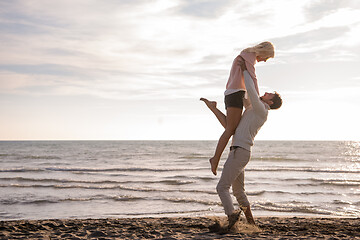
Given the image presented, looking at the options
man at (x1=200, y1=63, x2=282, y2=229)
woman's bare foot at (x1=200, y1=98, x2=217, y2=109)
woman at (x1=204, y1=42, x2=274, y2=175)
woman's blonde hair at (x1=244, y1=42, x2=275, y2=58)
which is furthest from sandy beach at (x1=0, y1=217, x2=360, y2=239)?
woman's blonde hair at (x1=244, y1=42, x2=275, y2=58)

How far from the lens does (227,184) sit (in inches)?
158

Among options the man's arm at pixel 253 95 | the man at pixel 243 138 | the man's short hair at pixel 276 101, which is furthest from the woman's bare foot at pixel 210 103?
the man's short hair at pixel 276 101

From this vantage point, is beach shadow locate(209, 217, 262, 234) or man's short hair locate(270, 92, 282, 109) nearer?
man's short hair locate(270, 92, 282, 109)

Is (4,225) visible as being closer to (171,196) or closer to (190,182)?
(171,196)

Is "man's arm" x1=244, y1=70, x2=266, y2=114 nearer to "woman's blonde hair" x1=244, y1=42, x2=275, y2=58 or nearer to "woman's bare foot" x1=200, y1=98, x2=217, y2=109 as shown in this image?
"woman's blonde hair" x1=244, y1=42, x2=275, y2=58

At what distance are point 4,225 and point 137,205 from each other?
159 inches

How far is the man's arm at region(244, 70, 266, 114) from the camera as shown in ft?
12.3

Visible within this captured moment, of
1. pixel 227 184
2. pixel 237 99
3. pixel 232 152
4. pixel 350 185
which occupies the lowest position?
pixel 350 185

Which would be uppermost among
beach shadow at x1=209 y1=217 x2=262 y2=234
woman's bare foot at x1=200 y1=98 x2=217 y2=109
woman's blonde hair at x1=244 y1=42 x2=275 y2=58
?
woman's blonde hair at x1=244 y1=42 x2=275 y2=58

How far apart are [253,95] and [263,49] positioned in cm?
55

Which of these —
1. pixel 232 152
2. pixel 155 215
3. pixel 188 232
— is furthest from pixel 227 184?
pixel 155 215

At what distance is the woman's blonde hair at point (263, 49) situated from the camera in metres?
3.89

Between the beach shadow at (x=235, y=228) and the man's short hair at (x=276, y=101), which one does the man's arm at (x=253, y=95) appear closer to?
the man's short hair at (x=276, y=101)

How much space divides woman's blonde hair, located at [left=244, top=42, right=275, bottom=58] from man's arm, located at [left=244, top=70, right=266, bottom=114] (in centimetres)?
29
